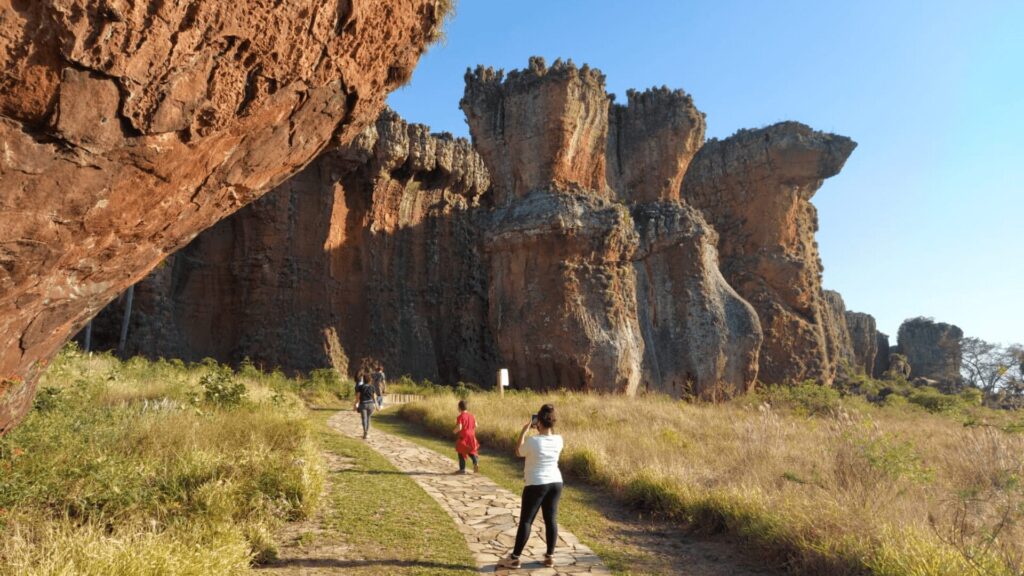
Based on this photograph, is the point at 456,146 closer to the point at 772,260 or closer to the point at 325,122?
the point at 772,260

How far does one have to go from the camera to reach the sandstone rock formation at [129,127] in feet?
12.3

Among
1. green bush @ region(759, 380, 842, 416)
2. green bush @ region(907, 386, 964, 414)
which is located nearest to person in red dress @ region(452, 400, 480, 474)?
green bush @ region(759, 380, 842, 416)

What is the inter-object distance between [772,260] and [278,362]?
2700 cm

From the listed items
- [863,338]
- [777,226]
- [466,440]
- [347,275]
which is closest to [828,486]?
[466,440]

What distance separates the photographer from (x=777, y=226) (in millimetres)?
32625

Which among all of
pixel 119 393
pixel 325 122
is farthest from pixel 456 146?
pixel 325 122

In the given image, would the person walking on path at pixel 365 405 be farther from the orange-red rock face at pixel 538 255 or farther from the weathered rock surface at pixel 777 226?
the weathered rock surface at pixel 777 226

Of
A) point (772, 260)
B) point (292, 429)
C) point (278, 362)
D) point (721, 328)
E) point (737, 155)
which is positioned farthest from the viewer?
point (737, 155)

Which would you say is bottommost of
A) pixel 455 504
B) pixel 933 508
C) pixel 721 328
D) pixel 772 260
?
pixel 455 504

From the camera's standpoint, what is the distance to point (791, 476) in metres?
7.99

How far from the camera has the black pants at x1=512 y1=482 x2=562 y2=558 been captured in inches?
210

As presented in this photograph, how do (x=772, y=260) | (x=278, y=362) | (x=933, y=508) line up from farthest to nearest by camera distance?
(x=772, y=260), (x=278, y=362), (x=933, y=508)

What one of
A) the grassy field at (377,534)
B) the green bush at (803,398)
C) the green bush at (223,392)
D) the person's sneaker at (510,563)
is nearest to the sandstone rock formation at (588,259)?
the green bush at (803,398)

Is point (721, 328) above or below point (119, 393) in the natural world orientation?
above
